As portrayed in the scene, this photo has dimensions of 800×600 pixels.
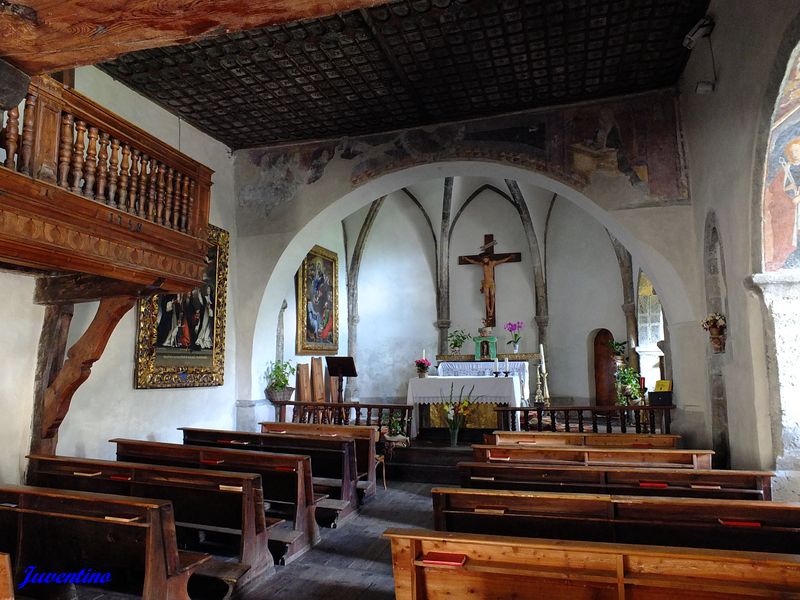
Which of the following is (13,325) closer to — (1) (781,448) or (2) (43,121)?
(2) (43,121)

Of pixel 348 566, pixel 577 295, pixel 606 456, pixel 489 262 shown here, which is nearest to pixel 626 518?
pixel 606 456

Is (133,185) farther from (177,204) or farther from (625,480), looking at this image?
(625,480)

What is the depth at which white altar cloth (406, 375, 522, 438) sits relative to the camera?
8719 mm

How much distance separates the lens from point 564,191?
731 cm

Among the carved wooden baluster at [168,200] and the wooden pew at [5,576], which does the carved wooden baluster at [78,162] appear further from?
the wooden pew at [5,576]

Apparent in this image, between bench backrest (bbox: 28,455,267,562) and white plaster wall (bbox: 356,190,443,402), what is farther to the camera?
white plaster wall (bbox: 356,190,443,402)

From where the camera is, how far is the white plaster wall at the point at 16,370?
15.1 feet

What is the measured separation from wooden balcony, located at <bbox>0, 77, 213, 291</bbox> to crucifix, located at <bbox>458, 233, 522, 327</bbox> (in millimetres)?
9938

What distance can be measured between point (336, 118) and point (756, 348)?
228 inches

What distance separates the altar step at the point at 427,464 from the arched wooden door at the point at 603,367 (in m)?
6.25

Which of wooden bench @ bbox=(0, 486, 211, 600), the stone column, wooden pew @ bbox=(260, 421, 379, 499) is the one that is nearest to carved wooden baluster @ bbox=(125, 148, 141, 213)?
wooden bench @ bbox=(0, 486, 211, 600)

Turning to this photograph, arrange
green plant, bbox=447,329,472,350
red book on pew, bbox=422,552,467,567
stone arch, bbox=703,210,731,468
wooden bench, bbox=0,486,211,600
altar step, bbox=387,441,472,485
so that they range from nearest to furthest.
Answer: red book on pew, bbox=422,552,467,567 < wooden bench, bbox=0,486,211,600 < stone arch, bbox=703,210,731,468 < altar step, bbox=387,441,472,485 < green plant, bbox=447,329,472,350

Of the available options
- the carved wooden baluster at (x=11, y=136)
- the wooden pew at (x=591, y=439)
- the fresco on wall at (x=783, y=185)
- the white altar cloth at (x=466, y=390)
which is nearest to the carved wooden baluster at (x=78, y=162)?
the carved wooden baluster at (x=11, y=136)

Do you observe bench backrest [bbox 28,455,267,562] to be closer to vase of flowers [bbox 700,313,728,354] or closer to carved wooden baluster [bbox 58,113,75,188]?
carved wooden baluster [bbox 58,113,75,188]
